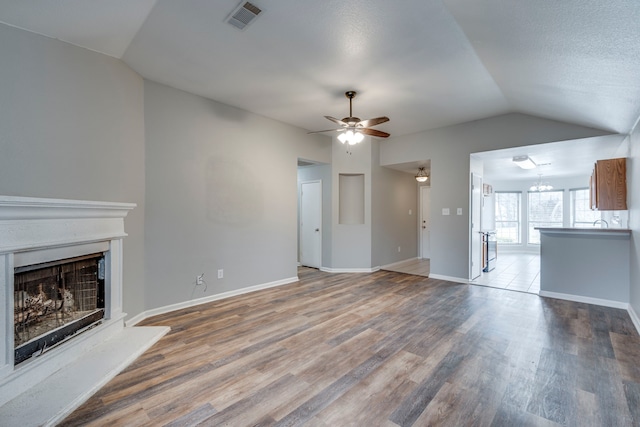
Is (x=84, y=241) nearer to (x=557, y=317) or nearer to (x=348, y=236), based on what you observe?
(x=348, y=236)

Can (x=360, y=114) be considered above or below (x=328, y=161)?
above

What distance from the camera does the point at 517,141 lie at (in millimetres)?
4465

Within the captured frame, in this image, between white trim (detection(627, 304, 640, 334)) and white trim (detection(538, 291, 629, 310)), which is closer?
white trim (detection(627, 304, 640, 334))

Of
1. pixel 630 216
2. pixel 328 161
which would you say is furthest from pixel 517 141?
pixel 328 161

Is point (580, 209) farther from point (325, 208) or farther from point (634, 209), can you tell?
point (325, 208)

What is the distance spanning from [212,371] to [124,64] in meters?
3.34

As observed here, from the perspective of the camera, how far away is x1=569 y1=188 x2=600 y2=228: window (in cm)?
861

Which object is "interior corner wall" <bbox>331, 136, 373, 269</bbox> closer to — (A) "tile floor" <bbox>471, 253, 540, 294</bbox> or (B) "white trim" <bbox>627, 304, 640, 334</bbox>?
(A) "tile floor" <bbox>471, 253, 540, 294</bbox>

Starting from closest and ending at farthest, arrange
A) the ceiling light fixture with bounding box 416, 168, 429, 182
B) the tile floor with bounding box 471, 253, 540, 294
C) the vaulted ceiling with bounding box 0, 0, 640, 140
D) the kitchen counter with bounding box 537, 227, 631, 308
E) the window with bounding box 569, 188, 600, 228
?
the vaulted ceiling with bounding box 0, 0, 640, 140 < the kitchen counter with bounding box 537, 227, 631, 308 < the tile floor with bounding box 471, 253, 540, 294 < the ceiling light fixture with bounding box 416, 168, 429, 182 < the window with bounding box 569, 188, 600, 228

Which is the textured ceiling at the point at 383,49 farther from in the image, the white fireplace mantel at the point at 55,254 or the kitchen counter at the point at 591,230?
A: the white fireplace mantel at the point at 55,254

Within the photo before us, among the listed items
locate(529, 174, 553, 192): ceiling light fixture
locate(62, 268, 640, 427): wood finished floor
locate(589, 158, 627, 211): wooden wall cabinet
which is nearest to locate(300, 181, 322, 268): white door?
locate(62, 268, 640, 427): wood finished floor

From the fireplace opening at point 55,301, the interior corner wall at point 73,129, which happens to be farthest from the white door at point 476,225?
the fireplace opening at point 55,301

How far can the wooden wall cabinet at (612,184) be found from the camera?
12.5ft

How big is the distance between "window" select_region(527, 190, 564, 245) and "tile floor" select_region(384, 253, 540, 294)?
2155mm
